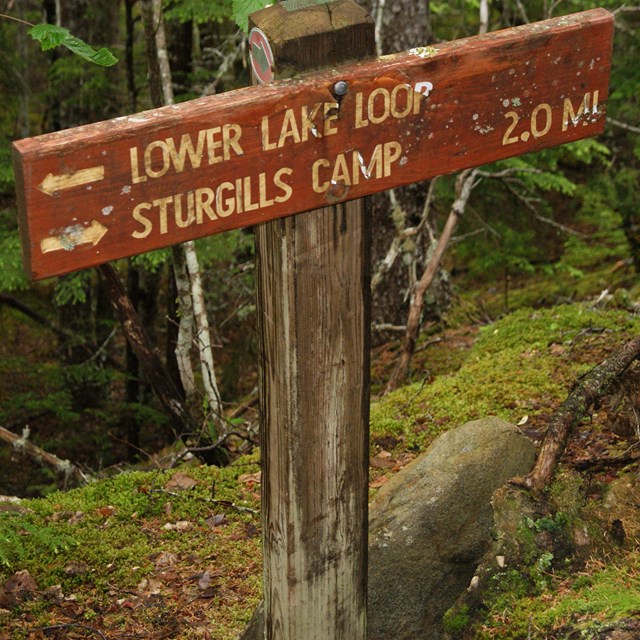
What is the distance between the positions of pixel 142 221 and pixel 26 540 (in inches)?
116

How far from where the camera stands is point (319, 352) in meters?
2.75

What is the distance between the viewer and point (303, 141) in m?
2.41

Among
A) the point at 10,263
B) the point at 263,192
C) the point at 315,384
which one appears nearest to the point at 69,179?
the point at 263,192

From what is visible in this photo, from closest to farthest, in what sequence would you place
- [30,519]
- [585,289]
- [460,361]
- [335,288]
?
1. [335,288]
2. [30,519]
3. [460,361]
4. [585,289]

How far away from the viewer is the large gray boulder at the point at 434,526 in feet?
12.4

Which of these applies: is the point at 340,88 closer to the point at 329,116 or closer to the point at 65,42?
the point at 329,116

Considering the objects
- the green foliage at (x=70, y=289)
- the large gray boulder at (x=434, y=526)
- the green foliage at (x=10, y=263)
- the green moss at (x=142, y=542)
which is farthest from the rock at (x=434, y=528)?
the green foliage at (x=70, y=289)

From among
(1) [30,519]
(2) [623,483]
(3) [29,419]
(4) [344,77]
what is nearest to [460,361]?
(2) [623,483]

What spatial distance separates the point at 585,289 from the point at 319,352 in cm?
889

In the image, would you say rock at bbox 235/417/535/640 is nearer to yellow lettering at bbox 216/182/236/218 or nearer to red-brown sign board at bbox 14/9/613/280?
red-brown sign board at bbox 14/9/613/280

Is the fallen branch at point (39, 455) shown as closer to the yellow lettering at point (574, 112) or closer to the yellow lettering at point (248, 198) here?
the yellow lettering at point (248, 198)

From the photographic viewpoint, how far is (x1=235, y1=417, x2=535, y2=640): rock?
12.4 feet

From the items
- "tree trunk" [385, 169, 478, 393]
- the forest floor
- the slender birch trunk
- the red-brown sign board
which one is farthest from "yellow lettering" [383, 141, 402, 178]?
"tree trunk" [385, 169, 478, 393]

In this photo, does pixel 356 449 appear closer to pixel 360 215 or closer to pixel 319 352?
pixel 319 352
